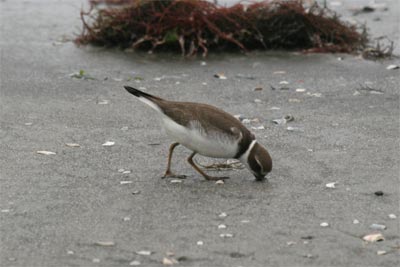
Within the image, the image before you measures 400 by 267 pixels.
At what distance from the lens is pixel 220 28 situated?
10.4m

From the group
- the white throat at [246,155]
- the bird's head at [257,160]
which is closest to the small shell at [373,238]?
the bird's head at [257,160]

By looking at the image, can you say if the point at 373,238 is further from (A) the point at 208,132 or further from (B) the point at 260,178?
(A) the point at 208,132

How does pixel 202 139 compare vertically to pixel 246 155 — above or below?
above

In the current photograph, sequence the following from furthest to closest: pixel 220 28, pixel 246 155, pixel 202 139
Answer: pixel 220 28, pixel 246 155, pixel 202 139

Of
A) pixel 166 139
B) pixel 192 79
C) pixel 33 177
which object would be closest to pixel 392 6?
pixel 192 79

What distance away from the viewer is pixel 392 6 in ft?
41.4

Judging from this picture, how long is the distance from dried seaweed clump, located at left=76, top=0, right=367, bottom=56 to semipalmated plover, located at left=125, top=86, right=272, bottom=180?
13.1 feet

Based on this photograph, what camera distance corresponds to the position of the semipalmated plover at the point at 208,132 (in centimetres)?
617

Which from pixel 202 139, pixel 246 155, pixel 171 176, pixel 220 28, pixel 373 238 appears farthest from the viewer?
pixel 220 28

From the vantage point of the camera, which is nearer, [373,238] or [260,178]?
[373,238]

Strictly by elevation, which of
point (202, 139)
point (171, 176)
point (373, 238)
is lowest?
point (171, 176)

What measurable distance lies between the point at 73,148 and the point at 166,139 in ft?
2.61

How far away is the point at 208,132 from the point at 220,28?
14.5 ft

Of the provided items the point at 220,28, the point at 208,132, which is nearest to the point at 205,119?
the point at 208,132
